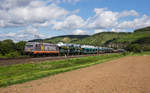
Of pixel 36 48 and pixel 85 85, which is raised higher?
pixel 36 48

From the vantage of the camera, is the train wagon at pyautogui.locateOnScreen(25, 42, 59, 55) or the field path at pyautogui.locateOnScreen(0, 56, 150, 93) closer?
the field path at pyautogui.locateOnScreen(0, 56, 150, 93)

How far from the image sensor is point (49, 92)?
1227 cm

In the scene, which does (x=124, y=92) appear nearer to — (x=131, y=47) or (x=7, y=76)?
(x=7, y=76)

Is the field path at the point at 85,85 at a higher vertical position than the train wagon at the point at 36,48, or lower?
lower

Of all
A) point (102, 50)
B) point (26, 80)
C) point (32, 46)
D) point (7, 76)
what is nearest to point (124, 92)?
point (26, 80)

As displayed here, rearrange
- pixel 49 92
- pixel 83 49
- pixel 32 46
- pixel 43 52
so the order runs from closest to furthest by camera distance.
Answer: pixel 49 92
pixel 32 46
pixel 43 52
pixel 83 49

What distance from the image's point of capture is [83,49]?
68125mm

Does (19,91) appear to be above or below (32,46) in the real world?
below

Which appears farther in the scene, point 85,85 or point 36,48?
point 36,48

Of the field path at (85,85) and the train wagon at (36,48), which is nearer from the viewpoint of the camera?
the field path at (85,85)

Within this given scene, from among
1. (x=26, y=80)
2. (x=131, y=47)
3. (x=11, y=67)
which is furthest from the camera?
(x=131, y=47)

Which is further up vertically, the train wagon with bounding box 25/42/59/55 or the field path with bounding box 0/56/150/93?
the train wagon with bounding box 25/42/59/55

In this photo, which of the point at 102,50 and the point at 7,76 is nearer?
the point at 7,76

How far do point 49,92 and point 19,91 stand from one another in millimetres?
2363
